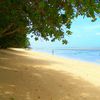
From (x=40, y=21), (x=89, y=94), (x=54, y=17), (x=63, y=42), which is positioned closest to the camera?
(x=54, y=17)

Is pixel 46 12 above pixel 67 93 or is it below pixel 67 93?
above

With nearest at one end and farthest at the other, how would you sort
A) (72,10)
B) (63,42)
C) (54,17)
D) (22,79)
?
(72,10) → (54,17) → (63,42) → (22,79)

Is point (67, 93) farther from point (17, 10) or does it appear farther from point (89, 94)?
point (17, 10)

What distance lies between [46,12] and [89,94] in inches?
175

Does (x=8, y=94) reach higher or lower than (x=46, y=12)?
lower

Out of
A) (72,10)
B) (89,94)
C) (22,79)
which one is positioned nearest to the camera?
(72,10)

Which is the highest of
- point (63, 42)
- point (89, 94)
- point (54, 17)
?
point (54, 17)

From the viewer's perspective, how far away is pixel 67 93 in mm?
12484

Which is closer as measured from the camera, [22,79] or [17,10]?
[17,10]

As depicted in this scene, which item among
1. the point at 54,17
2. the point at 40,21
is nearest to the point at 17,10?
the point at 40,21

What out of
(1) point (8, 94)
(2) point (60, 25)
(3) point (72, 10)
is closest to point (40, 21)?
(2) point (60, 25)

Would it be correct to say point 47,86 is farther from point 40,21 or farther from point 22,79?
point 40,21

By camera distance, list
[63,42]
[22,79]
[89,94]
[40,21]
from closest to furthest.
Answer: [40,21] → [63,42] → [89,94] → [22,79]

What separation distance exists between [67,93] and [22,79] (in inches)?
116
